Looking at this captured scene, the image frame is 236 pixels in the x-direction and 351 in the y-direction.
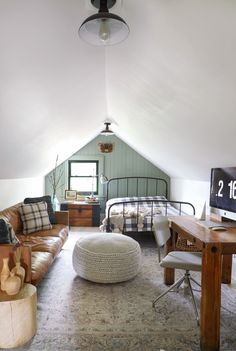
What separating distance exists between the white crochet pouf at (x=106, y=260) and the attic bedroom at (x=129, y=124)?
0.03 meters

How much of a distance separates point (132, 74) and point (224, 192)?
144 cm

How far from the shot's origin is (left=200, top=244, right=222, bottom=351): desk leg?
1.79 meters

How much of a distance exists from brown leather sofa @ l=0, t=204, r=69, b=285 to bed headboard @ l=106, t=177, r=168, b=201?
7.88 feet

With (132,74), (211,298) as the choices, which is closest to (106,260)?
(211,298)

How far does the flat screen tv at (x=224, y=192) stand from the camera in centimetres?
250

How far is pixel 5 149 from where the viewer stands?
295 centimetres

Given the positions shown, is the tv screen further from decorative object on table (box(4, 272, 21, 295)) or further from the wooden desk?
decorative object on table (box(4, 272, 21, 295))

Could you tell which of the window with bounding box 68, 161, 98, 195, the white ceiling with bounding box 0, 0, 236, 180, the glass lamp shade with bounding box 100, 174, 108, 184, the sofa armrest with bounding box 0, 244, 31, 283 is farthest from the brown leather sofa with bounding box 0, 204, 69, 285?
the window with bounding box 68, 161, 98, 195

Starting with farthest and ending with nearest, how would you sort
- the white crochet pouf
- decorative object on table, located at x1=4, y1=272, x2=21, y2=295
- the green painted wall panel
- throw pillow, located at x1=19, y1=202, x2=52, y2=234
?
the green painted wall panel, throw pillow, located at x1=19, y1=202, x2=52, y2=234, the white crochet pouf, decorative object on table, located at x1=4, y1=272, x2=21, y2=295

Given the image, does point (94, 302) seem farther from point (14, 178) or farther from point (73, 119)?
point (14, 178)

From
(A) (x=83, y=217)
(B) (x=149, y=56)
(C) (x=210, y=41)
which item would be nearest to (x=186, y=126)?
(B) (x=149, y=56)

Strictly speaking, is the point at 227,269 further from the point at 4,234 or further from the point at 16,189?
the point at 16,189

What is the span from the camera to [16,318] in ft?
5.80

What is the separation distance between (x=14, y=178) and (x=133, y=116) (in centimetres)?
215
